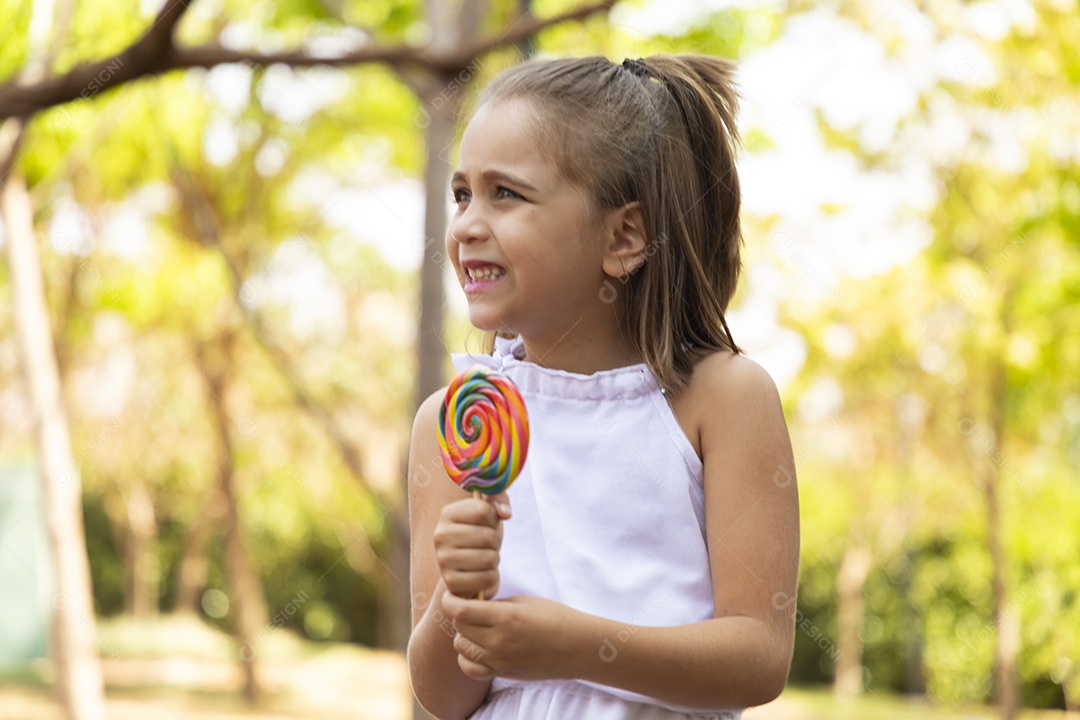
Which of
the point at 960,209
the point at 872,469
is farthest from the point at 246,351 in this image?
the point at 960,209

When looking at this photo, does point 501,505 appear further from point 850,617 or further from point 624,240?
point 850,617

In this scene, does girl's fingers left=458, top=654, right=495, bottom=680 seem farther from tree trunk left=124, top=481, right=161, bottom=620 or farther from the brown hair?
tree trunk left=124, top=481, right=161, bottom=620

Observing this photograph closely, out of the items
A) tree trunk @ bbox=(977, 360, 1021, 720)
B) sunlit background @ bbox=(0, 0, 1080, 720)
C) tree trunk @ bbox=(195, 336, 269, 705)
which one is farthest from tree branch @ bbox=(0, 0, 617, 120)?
tree trunk @ bbox=(195, 336, 269, 705)

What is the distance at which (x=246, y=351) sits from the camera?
43.7 feet

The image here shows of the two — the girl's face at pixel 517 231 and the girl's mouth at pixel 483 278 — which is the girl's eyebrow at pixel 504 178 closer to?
the girl's face at pixel 517 231

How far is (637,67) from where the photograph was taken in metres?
1.59

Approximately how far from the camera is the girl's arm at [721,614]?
49.2 inches

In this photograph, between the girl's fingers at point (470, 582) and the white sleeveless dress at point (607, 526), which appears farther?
the white sleeveless dress at point (607, 526)

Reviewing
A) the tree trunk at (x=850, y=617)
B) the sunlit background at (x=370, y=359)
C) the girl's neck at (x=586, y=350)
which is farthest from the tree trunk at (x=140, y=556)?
the girl's neck at (x=586, y=350)

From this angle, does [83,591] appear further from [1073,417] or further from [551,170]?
[1073,417]

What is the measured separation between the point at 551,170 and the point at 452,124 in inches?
158

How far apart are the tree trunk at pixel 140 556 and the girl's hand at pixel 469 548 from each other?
50.3ft

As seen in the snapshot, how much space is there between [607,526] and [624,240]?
1.24 feet

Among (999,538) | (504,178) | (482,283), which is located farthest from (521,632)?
(999,538)
